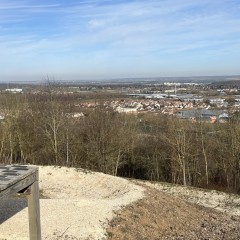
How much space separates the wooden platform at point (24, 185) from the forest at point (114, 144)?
21309 millimetres

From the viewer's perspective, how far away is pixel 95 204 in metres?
15.3

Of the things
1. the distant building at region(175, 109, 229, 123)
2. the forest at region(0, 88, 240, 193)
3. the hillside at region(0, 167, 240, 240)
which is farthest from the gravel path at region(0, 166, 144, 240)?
the distant building at region(175, 109, 229, 123)

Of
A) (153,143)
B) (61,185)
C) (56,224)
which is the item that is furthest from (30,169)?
(153,143)

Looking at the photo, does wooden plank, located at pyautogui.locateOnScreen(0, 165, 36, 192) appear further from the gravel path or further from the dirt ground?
the dirt ground

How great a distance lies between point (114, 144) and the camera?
107 ft

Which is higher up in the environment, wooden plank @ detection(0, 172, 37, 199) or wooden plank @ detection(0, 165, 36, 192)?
wooden plank @ detection(0, 165, 36, 192)

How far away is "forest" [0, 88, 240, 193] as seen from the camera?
3122cm

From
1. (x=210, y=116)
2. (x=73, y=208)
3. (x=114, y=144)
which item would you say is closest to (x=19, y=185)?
(x=73, y=208)

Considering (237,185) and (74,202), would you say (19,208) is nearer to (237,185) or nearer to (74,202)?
(74,202)

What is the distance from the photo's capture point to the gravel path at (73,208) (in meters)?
12.2

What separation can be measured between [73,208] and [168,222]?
3.68 m

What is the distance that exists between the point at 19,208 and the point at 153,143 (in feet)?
69.7

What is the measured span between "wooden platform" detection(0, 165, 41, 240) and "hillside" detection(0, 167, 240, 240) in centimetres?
201

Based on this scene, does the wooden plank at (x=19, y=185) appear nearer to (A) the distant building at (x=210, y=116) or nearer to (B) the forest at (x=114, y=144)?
(B) the forest at (x=114, y=144)
